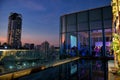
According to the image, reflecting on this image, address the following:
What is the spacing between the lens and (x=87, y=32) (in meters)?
17.4

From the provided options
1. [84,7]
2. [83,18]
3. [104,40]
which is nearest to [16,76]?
[104,40]

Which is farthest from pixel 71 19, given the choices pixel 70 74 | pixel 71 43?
pixel 70 74

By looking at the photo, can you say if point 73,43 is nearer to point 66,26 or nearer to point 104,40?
point 66,26

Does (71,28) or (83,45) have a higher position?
(71,28)

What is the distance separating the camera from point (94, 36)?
1959 cm

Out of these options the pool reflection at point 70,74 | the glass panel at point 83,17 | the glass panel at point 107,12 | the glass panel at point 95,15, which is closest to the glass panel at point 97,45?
the glass panel at point 95,15

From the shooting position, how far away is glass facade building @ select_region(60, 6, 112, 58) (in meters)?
15.9

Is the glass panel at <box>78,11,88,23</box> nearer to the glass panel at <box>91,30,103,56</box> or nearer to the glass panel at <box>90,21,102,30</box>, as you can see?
the glass panel at <box>90,21,102,30</box>

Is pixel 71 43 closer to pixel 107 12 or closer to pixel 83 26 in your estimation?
pixel 83 26

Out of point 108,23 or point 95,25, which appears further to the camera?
point 95,25

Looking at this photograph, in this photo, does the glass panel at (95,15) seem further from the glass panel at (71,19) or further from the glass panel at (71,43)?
the glass panel at (71,43)

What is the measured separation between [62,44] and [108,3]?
25.8ft

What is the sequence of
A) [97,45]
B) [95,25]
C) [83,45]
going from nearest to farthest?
[95,25] → [97,45] → [83,45]

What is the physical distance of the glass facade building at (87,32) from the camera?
15922 mm
